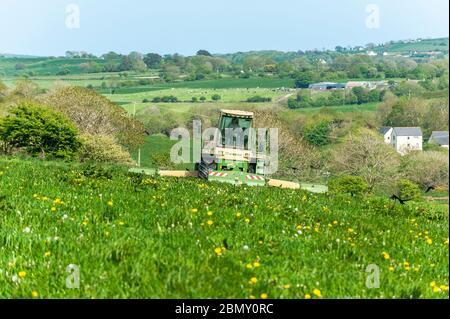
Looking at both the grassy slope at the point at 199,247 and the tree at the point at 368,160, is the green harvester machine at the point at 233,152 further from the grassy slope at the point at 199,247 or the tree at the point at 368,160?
the tree at the point at 368,160

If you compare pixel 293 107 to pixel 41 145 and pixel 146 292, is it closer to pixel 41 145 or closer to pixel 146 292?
pixel 41 145

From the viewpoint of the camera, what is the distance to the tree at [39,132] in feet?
207

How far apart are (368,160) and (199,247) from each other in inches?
3465

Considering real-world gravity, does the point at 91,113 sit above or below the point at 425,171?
above

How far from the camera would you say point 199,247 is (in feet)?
25.1

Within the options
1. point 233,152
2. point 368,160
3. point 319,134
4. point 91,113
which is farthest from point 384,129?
point 233,152

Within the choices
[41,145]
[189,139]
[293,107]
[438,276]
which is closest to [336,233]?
[438,276]

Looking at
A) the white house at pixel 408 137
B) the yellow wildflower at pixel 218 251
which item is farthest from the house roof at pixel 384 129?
the yellow wildflower at pixel 218 251

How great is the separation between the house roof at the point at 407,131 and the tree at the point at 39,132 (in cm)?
10886

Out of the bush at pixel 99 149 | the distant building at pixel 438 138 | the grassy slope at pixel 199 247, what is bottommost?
the distant building at pixel 438 138

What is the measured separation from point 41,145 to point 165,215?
59436mm

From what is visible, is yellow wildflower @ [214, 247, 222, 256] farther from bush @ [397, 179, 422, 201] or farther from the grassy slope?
bush @ [397, 179, 422, 201]

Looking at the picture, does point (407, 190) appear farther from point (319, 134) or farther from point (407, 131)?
point (407, 131)

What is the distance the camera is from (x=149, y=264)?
6746 mm
